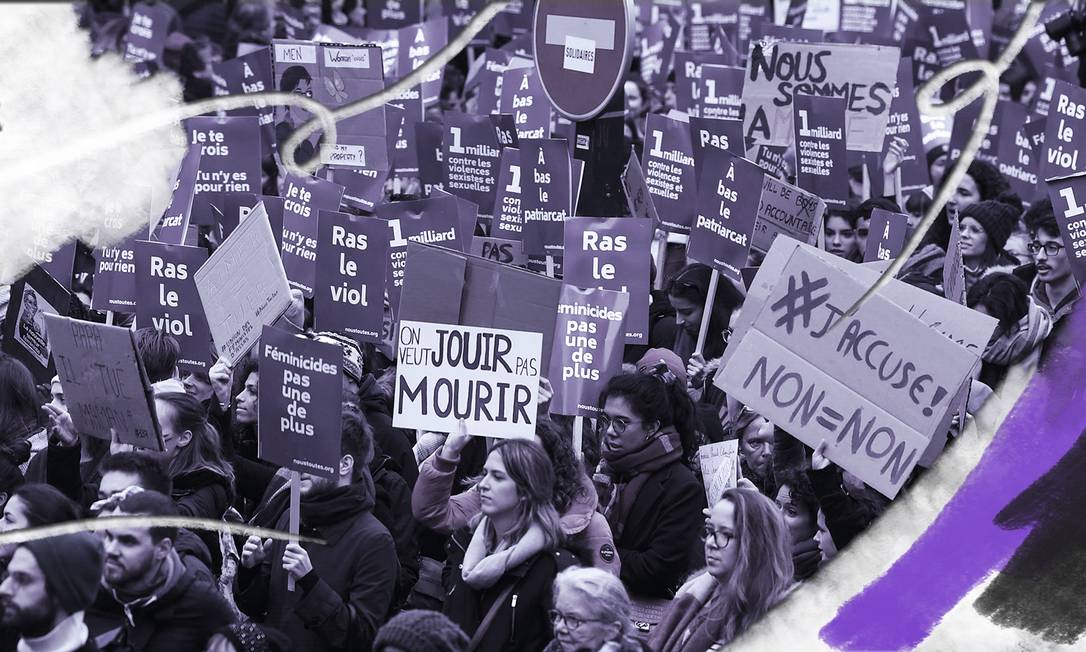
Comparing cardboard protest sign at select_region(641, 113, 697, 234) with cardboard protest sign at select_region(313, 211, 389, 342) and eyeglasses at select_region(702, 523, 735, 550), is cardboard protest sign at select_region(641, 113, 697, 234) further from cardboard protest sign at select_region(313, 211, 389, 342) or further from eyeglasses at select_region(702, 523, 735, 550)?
eyeglasses at select_region(702, 523, 735, 550)

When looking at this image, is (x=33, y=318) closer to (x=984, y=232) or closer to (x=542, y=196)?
(x=542, y=196)

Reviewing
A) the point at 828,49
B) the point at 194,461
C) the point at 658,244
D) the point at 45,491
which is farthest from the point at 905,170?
the point at 45,491

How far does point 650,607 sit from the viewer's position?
5941 millimetres

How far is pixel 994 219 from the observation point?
903cm

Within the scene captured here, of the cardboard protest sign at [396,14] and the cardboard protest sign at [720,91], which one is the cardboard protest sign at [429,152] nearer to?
the cardboard protest sign at [720,91]

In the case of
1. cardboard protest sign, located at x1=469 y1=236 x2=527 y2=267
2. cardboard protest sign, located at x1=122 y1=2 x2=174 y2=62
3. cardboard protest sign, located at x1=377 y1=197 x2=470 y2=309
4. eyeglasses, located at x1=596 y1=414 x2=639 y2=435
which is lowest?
cardboard protest sign, located at x1=469 y1=236 x2=527 y2=267

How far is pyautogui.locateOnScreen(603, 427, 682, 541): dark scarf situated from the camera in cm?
609

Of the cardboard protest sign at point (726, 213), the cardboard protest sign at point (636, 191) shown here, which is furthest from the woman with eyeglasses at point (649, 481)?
the cardboard protest sign at point (636, 191)

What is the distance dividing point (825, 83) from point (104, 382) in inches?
253

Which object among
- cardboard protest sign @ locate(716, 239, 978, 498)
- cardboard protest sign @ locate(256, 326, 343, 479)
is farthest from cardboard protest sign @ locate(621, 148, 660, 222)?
cardboard protest sign @ locate(256, 326, 343, 479)

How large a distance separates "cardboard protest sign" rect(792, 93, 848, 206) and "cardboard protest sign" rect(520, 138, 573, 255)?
6.30 feet

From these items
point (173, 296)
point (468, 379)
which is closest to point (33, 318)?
point (173, 296)

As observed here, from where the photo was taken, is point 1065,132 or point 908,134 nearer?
point 1065,132

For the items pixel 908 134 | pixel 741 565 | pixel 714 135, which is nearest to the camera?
pixel 741 565
